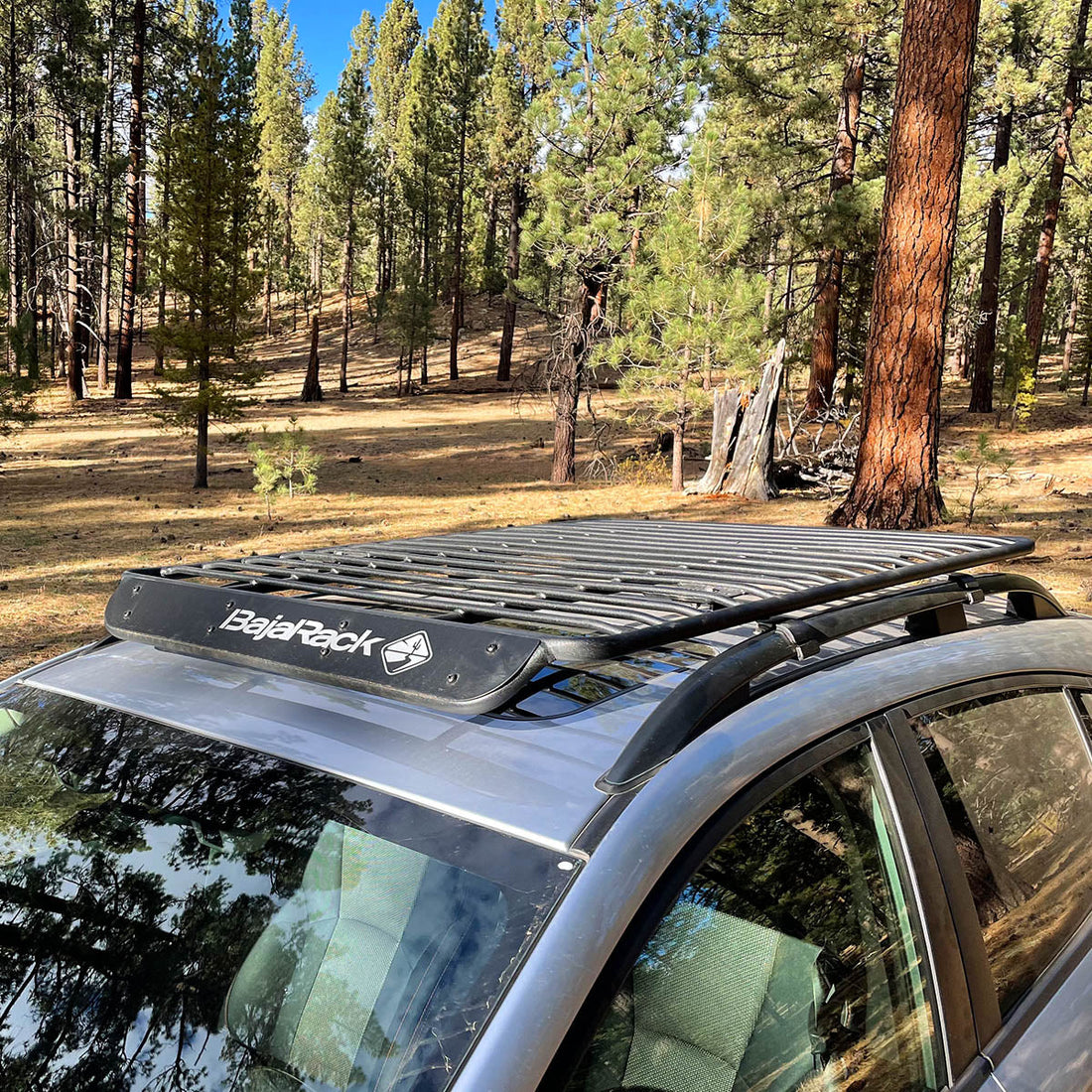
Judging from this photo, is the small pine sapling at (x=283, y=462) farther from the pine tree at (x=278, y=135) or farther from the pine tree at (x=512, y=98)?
the pine tree at (x=278, y=135)

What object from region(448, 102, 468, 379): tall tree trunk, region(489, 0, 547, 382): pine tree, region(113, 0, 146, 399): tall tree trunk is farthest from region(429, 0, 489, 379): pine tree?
region(113, 0, 146, 399): tall tree trunk

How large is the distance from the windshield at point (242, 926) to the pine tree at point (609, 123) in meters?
15.9

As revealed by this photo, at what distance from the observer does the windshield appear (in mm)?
1183

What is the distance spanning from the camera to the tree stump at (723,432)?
1633 cm

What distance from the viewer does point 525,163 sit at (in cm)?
3644

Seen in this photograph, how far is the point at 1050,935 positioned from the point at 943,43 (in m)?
8.60

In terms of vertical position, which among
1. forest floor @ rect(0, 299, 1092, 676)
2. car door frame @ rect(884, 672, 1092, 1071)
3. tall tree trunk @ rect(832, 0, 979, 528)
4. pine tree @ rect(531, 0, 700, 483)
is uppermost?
pine tree @ rect(531, 0, 700, 483)

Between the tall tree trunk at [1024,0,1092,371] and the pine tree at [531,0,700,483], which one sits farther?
the tall tree trunk at [1024,0,1092,371]

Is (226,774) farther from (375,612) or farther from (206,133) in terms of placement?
(206,133)

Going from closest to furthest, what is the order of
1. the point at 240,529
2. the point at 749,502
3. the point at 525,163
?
1. the point at 240,529
2. the point at 749,502
3. the point at 525,163

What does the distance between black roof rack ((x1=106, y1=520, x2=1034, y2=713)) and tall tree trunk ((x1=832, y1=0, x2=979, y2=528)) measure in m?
6.52

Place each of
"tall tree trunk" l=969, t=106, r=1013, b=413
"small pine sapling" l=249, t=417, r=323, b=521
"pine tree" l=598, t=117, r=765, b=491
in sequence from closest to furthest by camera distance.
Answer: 1. "small pine sapling" l=249, t=417, r=323, b=521
2. "pine tree" l=598, t=117, r=765, b=491
3. "tall tree trunk" l=969, t=106, r=1013, b=413

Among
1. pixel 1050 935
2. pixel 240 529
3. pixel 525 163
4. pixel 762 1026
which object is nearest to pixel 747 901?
pixel 762 1026

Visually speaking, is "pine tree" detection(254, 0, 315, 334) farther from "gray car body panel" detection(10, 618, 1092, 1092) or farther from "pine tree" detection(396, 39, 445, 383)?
"gray car body panel" detection(10, 618, 1092, 1092)
